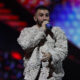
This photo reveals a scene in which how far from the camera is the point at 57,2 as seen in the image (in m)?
2.87

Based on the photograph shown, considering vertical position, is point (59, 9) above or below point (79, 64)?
above

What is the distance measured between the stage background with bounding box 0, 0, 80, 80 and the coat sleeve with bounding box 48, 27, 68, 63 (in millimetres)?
1170

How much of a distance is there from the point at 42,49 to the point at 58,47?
78mm

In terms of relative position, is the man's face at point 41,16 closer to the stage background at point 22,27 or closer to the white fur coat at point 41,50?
the white fur coat at point 41,50

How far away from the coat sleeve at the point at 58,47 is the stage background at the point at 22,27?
1170mm

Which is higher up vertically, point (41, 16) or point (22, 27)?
point (22, 27)

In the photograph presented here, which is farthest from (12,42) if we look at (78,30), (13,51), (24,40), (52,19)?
(24,40)

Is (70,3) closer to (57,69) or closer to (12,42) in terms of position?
(12,42)

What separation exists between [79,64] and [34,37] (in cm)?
131

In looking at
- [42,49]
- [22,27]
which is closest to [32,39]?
[42,49]

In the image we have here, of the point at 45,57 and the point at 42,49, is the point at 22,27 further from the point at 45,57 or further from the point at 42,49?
the point at 45,57

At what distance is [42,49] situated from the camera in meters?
1.62

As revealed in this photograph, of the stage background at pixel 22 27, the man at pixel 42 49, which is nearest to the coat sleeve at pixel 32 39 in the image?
the man at pixel 42 49

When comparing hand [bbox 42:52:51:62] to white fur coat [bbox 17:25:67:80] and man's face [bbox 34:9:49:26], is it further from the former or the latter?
man's face [bbox 34:9:49:26]
